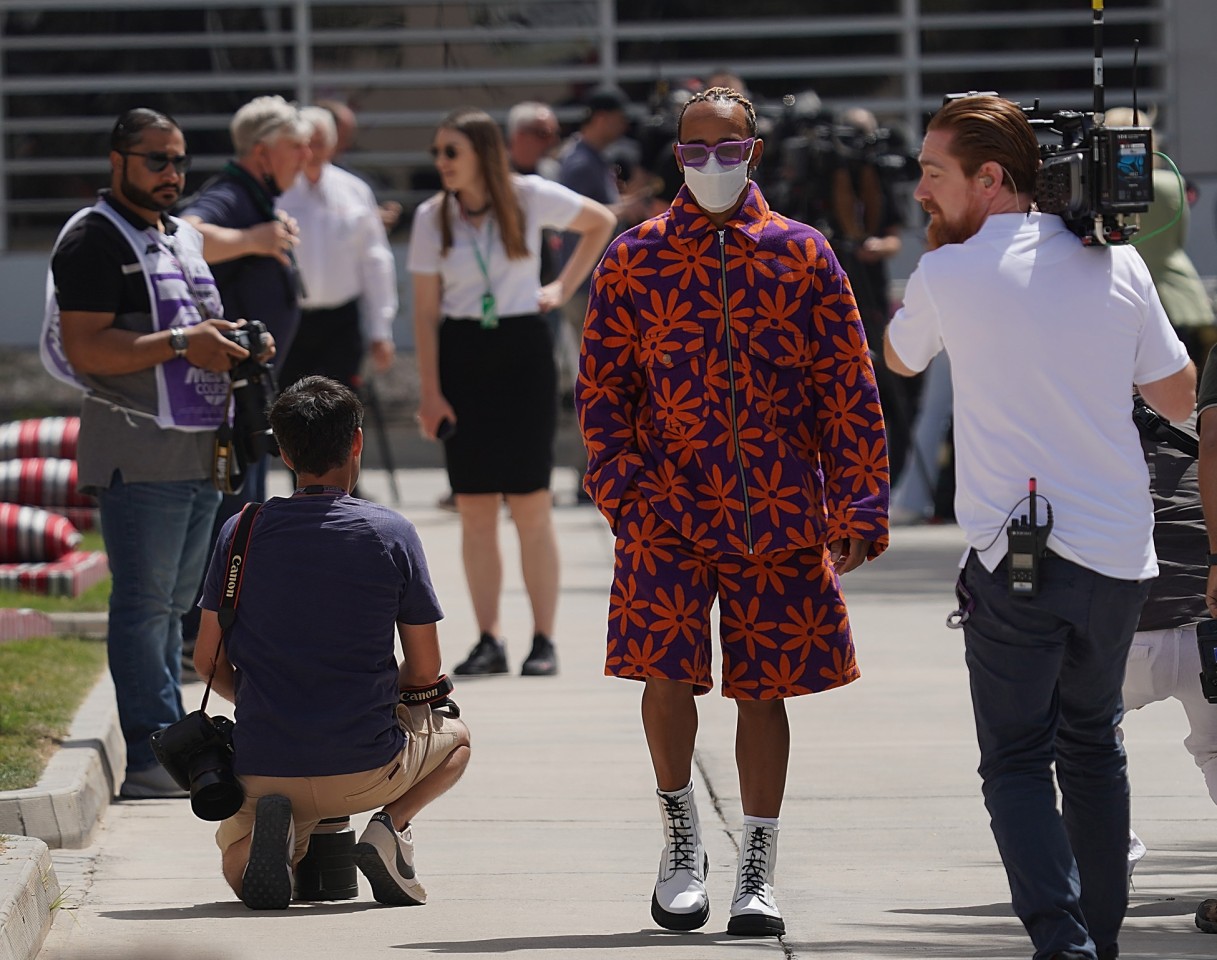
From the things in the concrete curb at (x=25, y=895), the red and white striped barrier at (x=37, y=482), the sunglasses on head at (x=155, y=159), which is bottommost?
the red and white striped barrier at (x=37, y=482)

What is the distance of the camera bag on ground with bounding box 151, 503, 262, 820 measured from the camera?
17.3ft

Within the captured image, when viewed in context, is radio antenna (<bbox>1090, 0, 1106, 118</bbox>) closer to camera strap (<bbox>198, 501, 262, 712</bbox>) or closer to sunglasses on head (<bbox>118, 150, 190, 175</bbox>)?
camera strap (<bbox>198, 501, 262, 712</bbox>)

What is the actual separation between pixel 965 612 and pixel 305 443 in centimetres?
167

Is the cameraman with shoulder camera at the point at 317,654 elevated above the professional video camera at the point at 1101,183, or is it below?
below

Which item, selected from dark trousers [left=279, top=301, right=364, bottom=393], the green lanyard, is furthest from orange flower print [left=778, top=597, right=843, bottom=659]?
dark trousers [left=279, top=301, right=364, bottom=393]

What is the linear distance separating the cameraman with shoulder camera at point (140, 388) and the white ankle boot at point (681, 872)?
2.03 m

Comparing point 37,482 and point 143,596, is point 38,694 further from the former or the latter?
point 37,482

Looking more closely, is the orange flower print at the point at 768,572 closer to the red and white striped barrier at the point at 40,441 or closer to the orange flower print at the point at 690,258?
the orange flower print at the point at 690,258

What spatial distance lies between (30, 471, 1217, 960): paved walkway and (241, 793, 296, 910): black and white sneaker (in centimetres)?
6

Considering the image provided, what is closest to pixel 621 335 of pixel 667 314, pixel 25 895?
pixel 667 314

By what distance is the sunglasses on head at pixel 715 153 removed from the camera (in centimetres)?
514

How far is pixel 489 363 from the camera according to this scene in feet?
28.1

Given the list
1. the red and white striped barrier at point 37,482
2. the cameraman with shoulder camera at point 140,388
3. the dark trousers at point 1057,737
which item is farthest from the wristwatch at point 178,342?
the red and white striped barrier at point 37,482

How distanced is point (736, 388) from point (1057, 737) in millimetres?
1047
